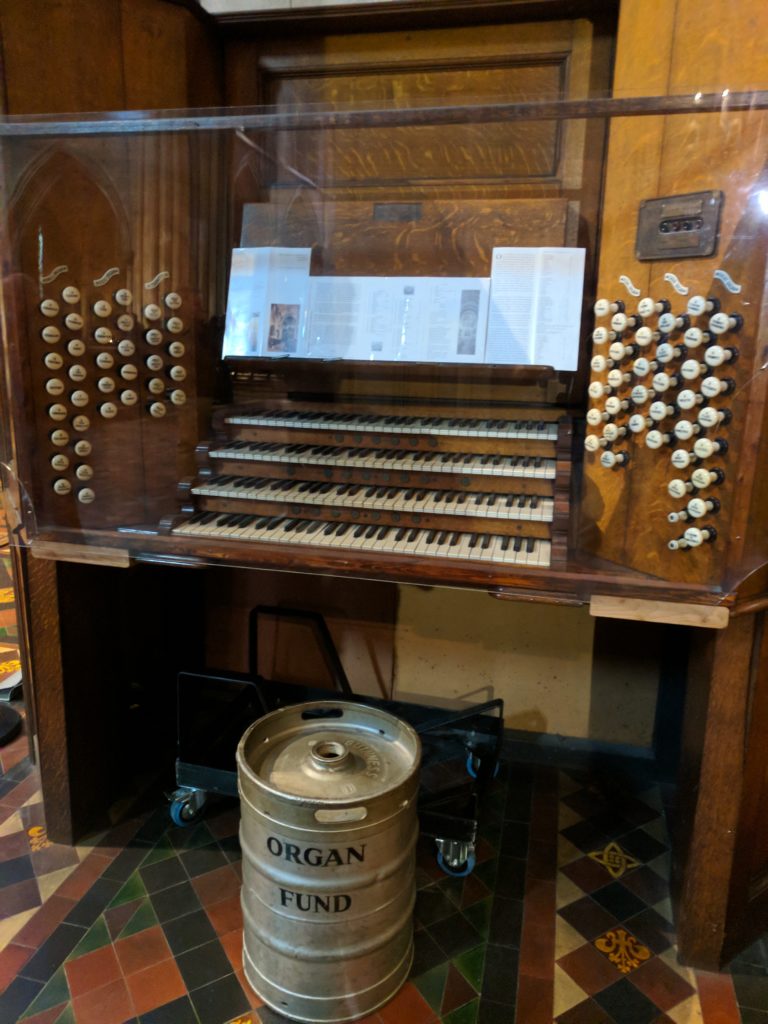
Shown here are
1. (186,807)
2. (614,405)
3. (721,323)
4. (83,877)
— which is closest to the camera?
(721,323)

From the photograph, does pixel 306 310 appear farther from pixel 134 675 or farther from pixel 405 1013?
pixel 405 1013

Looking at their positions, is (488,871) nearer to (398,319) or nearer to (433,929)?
(433,929)

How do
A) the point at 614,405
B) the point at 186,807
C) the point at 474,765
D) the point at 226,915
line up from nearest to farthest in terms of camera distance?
the point at 614,405, the point at 226,915, the point at 186,807, the point at 474,765

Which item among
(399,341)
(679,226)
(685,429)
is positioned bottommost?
(685,429)

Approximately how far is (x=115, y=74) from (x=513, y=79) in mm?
1273

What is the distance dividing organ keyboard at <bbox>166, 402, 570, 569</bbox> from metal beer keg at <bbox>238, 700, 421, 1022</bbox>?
557 millimetres

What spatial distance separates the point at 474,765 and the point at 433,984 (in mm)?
852

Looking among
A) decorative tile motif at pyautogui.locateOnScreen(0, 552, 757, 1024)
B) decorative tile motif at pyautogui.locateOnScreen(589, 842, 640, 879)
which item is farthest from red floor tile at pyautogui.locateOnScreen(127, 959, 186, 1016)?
decorative tile motif at pyautogui.locateOnScreen(589, 842, 640, 879)

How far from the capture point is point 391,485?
2.12 meters

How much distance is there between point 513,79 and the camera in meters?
2.38

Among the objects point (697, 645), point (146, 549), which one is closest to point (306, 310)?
point (146, 549)

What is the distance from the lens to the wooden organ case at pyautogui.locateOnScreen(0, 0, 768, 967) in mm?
1697

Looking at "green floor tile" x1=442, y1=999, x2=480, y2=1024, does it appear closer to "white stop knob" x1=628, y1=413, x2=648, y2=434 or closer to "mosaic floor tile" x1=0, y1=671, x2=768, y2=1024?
"mosaic floor tile" x1=0, y1=671, x2=768, y2=1024

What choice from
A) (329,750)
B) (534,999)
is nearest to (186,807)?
(329,750)
